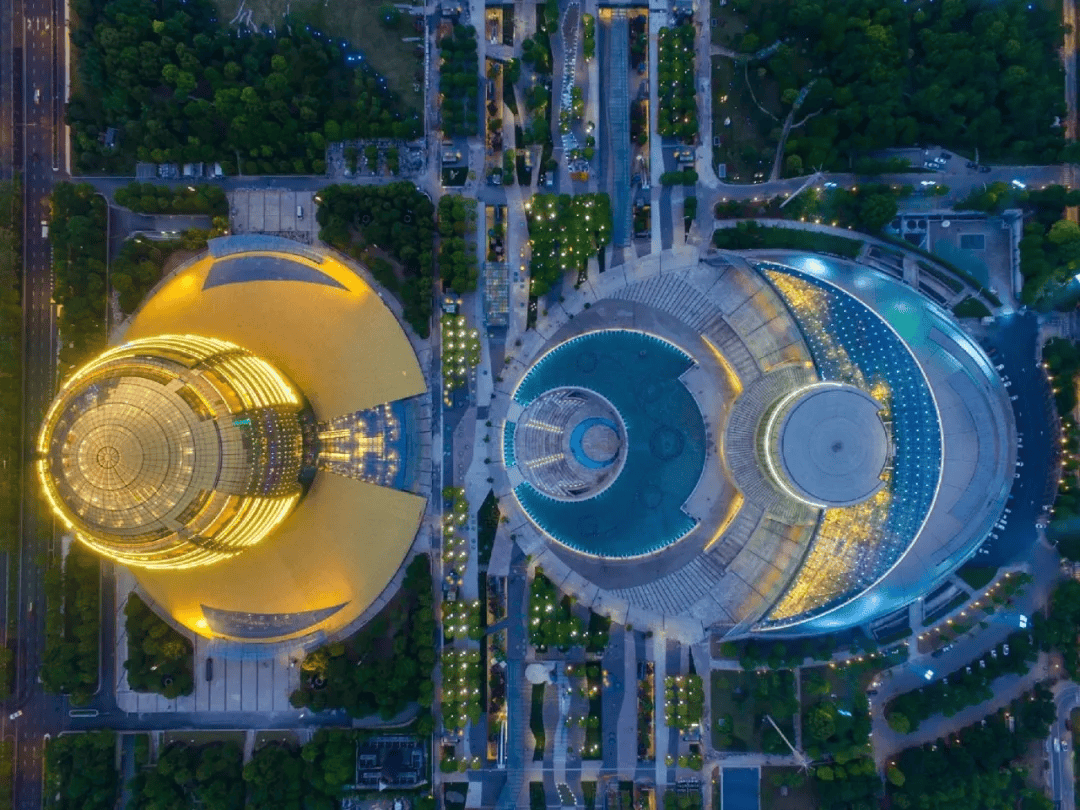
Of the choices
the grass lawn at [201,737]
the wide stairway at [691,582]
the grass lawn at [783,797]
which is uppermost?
the wide stairway at [691,582]

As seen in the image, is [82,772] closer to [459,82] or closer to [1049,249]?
[459,82]

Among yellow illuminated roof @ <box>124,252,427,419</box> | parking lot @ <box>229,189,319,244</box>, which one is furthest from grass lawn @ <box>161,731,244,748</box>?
parking lot @ <box>229,189,319,244</box>

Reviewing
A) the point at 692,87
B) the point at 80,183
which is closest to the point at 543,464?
the point at 692,87

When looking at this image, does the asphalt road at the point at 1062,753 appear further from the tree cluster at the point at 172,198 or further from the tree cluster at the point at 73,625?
the tree cluster at the point at 172,198

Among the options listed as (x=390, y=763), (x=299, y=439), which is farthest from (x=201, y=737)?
(x=299, y=439)

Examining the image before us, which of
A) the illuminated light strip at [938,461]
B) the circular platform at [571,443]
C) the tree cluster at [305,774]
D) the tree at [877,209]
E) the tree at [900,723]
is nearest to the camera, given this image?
the illuminated light strip at [938,461]

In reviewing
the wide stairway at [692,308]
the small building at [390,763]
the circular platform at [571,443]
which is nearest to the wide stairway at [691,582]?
the circular platform at [571,443]
